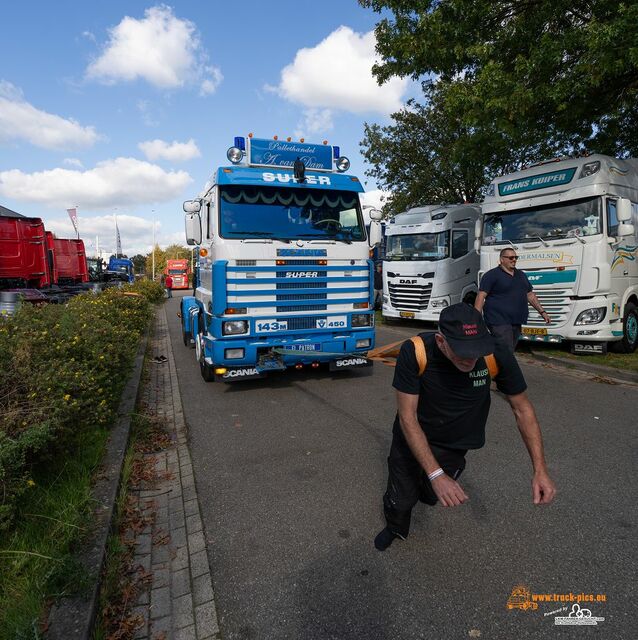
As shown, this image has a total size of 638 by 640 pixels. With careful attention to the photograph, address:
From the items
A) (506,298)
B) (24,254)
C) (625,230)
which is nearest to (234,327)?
(506,298)

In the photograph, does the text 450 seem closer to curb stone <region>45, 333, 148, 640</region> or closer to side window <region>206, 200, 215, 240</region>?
side window <region>206, 200, 215, 240</region>

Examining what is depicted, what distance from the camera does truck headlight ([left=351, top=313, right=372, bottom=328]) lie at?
21.7 ft

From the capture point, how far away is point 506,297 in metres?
6.15

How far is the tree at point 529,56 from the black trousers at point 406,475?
7.27 m

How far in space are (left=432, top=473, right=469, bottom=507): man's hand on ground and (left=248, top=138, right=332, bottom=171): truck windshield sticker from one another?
550cm

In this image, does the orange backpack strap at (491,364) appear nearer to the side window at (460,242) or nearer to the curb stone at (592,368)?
the curb stone at (592,368)

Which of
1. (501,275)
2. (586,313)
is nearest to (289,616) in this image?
(501,275)

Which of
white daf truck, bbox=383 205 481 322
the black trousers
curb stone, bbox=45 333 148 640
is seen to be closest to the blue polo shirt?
the black trousers

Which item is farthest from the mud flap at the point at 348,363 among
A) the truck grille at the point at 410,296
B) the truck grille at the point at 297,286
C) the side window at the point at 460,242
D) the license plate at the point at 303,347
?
the side window at the point at 460,242

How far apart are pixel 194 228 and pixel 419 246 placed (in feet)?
26.4

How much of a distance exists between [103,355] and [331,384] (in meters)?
3.39

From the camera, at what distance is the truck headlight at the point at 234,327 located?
229 inches

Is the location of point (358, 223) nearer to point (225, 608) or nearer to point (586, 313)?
point (586, 313)

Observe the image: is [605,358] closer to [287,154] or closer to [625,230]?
[625,230]
